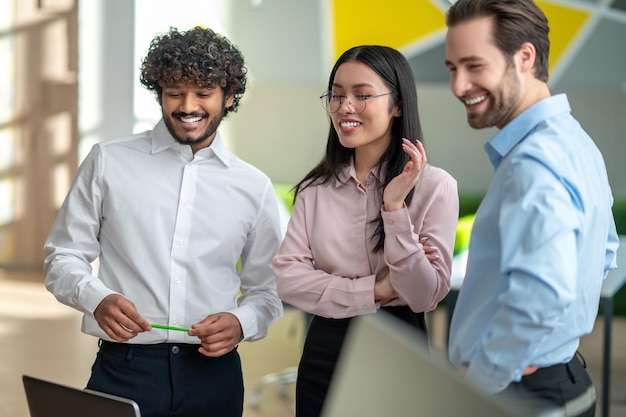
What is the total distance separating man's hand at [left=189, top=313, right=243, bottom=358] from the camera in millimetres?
1999

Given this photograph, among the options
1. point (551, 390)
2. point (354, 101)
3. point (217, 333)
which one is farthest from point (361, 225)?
point (551, 390)

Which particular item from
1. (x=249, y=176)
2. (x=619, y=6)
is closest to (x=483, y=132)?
(x=619, y=6)

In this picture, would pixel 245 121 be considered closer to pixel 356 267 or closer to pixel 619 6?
pixel 619 6

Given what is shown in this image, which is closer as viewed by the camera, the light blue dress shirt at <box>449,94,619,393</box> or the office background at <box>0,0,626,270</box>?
the light blue dress shirt at <box>449,94,619,393</box>

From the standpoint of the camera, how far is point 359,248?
2.06 meters

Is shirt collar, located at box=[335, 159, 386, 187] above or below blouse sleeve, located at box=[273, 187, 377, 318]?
above

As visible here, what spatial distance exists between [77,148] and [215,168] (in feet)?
19.5

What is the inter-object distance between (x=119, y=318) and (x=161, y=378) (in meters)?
0.20

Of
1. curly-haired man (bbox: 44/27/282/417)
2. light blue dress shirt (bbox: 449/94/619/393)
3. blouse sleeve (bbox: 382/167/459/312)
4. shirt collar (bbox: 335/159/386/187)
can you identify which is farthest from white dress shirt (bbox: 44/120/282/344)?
light blue dress shirt (bbox: 449/94/619/393)

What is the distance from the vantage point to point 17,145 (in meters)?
7.99

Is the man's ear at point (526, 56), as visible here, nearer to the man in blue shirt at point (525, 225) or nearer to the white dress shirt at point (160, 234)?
the man in blue shirt at point (525, 225)

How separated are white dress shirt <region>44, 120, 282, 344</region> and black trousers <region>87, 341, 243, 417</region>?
0.12 feet

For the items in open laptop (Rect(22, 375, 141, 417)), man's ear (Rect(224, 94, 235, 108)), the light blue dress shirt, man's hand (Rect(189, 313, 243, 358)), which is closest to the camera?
the light blue dress shirt

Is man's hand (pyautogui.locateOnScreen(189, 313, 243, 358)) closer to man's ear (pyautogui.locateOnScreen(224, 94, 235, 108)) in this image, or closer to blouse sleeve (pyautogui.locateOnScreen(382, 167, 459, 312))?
blouse sleeve (pyautogui.locateOnScreen(382, 167, 459, 312))
